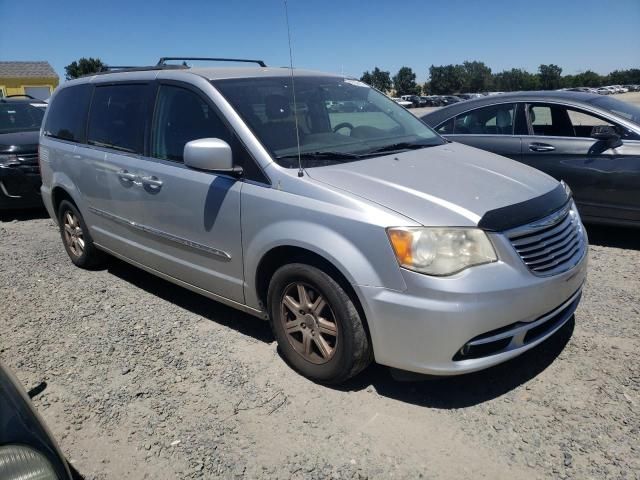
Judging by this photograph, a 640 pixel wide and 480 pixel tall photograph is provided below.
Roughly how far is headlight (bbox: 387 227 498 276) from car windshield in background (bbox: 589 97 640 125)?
375 cm

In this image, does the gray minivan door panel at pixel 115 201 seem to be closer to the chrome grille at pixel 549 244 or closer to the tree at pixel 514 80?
the chrome grille at pixel 549 244

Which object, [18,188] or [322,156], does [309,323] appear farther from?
[18,188]

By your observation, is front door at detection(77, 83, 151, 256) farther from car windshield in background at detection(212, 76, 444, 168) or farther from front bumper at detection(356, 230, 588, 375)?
front bumper at detection(356, 230, 588, 375)

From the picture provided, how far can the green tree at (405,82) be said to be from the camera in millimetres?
112812

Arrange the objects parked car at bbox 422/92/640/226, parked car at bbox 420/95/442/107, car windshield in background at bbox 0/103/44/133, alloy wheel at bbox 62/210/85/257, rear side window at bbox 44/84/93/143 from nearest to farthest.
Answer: rear side window at bbox 44/84/93/143
parked car at bbox 422/92/640/226
alloy wheel at bbox 62/210/85/257
car windshield in background at bbox 0/103/44/133
parked car at bbox 420/95/442/107

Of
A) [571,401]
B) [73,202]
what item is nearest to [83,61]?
[73,202]

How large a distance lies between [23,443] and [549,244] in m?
2.52

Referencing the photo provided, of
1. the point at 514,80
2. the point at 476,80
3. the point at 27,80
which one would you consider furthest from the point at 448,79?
the point at 27,80

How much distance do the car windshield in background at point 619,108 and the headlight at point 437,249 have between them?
3749mm

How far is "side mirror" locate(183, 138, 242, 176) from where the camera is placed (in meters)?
3.12

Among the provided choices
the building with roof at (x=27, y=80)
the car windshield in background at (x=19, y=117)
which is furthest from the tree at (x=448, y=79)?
the car windshield in background at (x=19, y=117)

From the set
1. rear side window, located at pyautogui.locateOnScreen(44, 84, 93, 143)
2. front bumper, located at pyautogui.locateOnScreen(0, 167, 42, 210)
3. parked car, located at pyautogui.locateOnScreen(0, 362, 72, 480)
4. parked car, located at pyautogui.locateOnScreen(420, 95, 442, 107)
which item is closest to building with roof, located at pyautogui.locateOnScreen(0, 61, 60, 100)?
parked car, located at pyautogui.locateOnScreen(420, 95, 442, 107)

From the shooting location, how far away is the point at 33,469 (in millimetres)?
1428

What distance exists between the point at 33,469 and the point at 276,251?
73.1 inches
